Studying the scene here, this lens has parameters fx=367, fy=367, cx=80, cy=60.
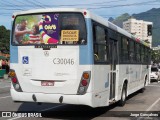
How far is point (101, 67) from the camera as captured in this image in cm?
1078

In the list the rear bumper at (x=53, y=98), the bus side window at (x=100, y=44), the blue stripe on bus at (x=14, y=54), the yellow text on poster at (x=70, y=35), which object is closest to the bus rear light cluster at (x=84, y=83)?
the rear bumper at (x=53, y=98)

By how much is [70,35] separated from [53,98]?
1786mm

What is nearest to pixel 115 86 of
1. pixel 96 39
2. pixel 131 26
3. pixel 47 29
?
pixel 96 39

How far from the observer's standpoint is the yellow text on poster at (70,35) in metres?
10.0

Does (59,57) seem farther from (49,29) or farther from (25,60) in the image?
(25,60)

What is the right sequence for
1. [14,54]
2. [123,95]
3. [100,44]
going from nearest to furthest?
[14,54]
[100,44]
[123,95]

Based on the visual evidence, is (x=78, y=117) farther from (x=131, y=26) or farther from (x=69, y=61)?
(x=131, y=26)

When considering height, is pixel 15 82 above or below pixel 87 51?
below

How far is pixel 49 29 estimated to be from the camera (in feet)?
33.6

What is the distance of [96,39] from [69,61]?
3.51ft

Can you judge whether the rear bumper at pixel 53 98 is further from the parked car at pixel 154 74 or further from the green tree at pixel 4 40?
the green tree at pixel 4 40

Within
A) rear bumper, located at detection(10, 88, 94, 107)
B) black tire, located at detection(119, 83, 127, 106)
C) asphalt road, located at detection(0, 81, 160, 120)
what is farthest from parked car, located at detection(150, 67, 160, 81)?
rear bumper, located at detection(10, 88, 94, 107)

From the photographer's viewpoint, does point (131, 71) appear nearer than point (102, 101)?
No

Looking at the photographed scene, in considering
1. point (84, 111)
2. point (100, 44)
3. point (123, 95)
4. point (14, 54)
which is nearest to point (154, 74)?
point (123, 95)
